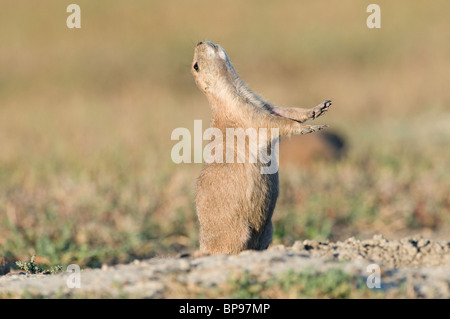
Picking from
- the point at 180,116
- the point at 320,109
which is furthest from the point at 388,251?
the point at 180,116

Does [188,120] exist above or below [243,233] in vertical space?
above

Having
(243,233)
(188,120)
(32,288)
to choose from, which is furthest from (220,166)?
(188,120)

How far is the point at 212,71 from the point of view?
5613mm

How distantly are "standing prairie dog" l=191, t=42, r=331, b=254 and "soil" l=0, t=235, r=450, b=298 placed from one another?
0.35 metres

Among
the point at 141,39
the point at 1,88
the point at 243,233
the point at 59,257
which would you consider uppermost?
the point at 141,39

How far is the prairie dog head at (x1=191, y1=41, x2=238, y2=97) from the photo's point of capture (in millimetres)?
5566

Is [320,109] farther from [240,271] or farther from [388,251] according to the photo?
[240,271]

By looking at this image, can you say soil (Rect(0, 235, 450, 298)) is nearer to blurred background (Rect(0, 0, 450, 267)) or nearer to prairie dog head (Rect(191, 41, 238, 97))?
prairie dog head (Rect(191, 41, 238, 97))

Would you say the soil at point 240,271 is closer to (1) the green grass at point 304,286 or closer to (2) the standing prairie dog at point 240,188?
(1) the green grass at point 304,286

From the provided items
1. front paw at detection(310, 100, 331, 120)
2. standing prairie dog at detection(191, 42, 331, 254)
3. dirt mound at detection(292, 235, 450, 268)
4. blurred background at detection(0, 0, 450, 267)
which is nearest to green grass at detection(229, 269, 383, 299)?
dirt mound at detection(292, 235, 450, 268)

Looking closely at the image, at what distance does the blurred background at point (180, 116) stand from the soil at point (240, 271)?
2.14 m
